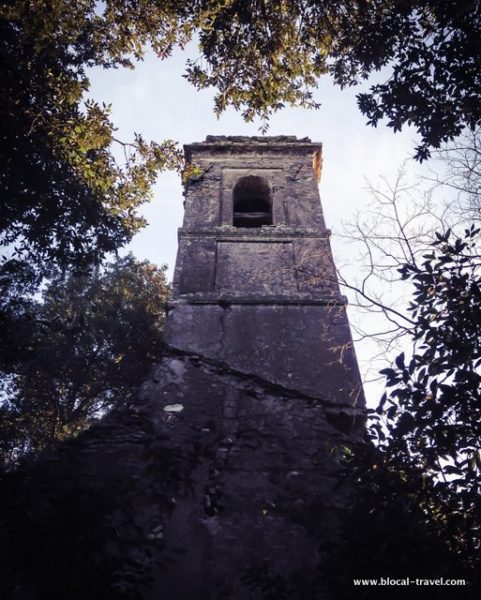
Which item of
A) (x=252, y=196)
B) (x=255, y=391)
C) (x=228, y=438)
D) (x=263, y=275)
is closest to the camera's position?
(x=228, y=438)

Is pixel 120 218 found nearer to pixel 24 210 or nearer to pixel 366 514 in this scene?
pixel 24 210

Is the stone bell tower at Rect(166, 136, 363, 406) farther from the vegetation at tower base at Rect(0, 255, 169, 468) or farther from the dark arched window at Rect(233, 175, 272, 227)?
the vegetation at tower base at Rect(0, 255, 169, 468)

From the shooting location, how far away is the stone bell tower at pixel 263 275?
18.9ft

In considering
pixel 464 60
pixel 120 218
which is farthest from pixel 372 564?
pixel 120 218

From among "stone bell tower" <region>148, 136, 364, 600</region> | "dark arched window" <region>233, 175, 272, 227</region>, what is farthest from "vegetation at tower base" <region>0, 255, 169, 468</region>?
"stone bell tower" <region>148, 136, 364, 600</region>

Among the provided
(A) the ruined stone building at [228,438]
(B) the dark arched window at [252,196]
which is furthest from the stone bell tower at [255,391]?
(B) the dark arched window at [252,196]

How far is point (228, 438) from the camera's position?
4980 mm

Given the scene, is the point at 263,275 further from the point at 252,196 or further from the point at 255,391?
the point at 252,196

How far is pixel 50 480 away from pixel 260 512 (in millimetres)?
1992

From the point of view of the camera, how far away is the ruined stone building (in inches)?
158

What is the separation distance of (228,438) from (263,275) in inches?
105

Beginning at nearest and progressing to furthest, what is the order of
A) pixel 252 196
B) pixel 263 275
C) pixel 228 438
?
1. pixel 228 438
2. pixel 263 275
3. pixel 252 196

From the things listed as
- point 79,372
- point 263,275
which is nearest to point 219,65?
point 263,275

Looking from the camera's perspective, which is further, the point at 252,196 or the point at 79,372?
the point at 79,372
